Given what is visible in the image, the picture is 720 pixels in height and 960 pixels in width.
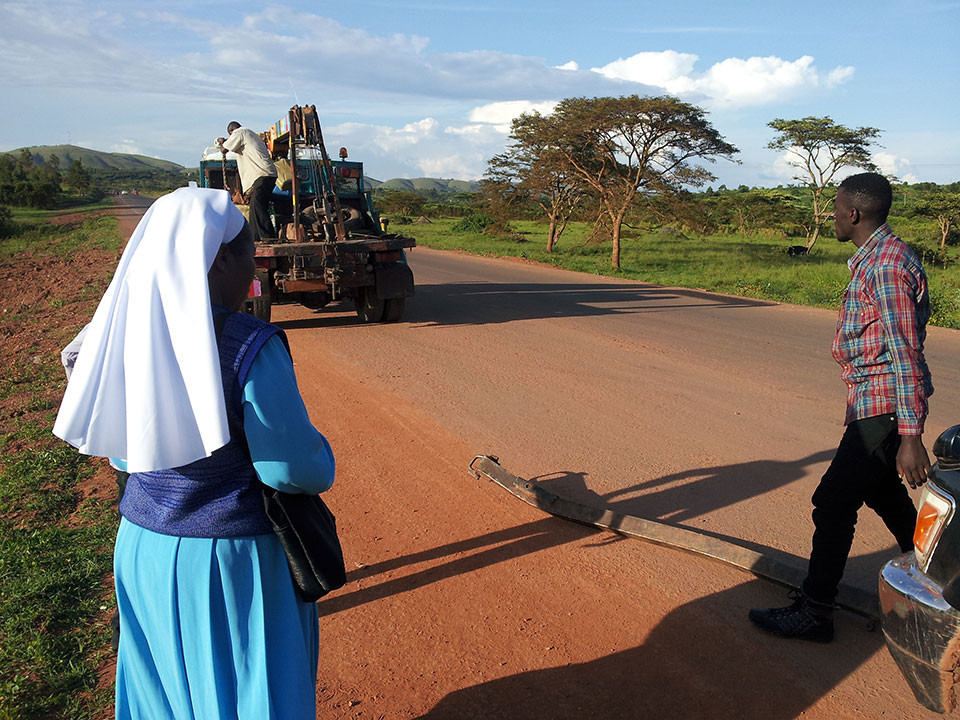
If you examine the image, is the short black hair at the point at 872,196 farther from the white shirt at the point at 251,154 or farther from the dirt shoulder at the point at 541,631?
the white shirt at the point at 251,154

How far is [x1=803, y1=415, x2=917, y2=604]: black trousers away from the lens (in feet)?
9.37

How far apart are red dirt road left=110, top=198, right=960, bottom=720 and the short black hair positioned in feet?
5.51

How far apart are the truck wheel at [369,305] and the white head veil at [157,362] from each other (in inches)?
336

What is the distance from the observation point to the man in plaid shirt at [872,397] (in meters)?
2.74

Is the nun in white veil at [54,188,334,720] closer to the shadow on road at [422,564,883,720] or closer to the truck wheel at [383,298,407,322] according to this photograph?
the shadow on road at [422,564,883,720]

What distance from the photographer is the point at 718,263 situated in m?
23.1

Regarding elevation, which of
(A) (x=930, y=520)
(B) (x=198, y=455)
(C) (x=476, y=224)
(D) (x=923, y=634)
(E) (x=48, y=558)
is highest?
(C) (x=476, y=224)

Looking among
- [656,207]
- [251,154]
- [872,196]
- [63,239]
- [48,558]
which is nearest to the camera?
[872,196]

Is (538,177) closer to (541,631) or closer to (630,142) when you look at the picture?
(630,142)

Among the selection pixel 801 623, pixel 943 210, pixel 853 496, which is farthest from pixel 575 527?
pixel 943 210

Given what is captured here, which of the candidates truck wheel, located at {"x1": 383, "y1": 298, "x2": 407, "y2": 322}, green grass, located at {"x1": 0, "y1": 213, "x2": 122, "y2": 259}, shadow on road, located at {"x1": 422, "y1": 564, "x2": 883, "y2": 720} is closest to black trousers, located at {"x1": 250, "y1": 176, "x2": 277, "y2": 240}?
truck wheel, located at {"x1": 383, "y1": 298, "x2": 407, "y2": 322}

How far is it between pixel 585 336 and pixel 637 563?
6.01 m

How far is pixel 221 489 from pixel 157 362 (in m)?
0.33

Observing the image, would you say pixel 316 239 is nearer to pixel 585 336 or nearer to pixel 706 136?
pixel 585 336
